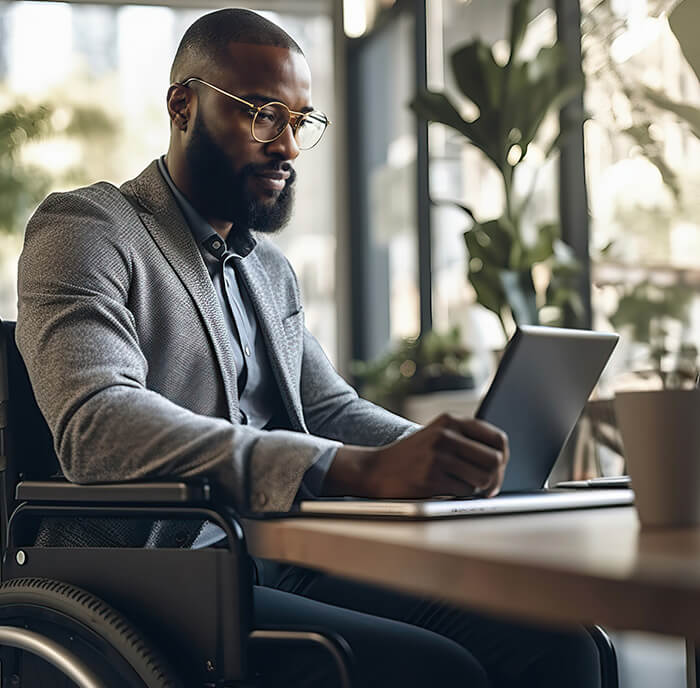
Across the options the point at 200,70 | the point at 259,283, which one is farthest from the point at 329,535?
the point at 200,70

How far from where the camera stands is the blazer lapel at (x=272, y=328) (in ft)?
5.31

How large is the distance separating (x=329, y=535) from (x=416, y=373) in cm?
409

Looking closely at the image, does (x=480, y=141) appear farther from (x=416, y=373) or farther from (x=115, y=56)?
(x=115, y=56)

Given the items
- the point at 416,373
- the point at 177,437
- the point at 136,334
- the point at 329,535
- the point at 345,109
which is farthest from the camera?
the point at 345,109

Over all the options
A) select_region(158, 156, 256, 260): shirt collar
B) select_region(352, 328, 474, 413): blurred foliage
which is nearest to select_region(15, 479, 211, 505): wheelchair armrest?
select_region(158, 156, 256, 260): shirt collar

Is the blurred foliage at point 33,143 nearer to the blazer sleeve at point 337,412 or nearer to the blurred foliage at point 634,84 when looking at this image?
the blurred foliage at point 634,84

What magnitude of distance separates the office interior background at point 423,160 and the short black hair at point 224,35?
5.85 feet

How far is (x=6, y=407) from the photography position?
1.40m

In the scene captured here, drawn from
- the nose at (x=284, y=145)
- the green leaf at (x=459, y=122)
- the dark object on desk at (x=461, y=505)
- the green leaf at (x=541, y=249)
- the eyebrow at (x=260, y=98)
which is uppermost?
the green leaf at (x=459, y=122)

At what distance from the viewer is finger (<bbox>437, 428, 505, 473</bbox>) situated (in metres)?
1.06

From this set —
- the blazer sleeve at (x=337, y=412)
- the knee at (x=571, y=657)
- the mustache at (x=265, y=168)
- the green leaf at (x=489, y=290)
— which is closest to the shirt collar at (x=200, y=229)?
the mustache at (x=265, y=168)

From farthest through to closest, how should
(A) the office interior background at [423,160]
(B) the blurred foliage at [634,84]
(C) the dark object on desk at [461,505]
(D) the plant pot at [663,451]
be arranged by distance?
1. (A) the office interior background at [423,160]
2. (B) the blurred foliage at [634,84]
3. (C) the dark object on desk at [461,505]
4. (D) the plant pot at [663,451]

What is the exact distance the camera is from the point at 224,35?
5.49 feet

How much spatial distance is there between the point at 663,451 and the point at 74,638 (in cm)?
64
